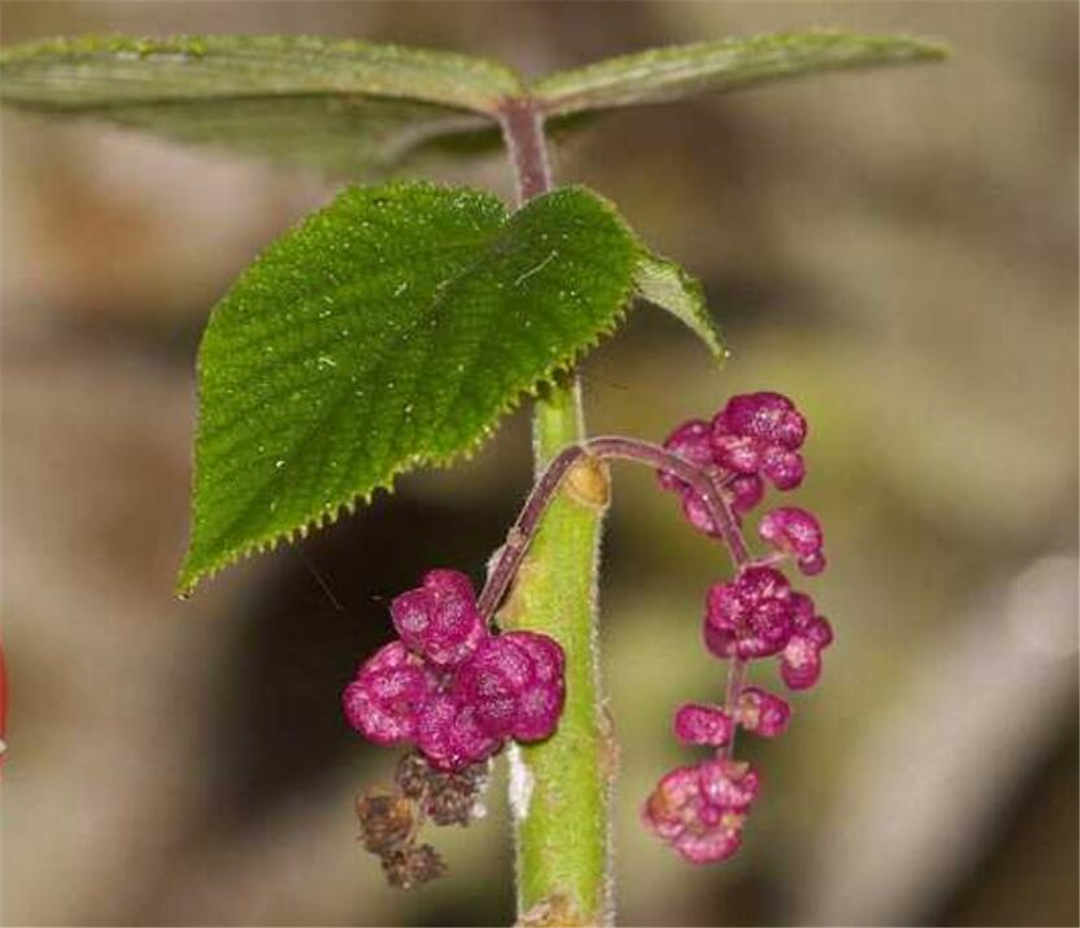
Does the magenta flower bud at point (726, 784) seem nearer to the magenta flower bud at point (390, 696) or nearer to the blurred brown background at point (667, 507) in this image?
the magenta flower bud at point (390, 696)

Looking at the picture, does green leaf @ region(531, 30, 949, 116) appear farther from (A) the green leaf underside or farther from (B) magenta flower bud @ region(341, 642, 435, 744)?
(B) magenta flower bud @ region(341, 642, 435, 744)

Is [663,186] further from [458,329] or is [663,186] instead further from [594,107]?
[458,329]

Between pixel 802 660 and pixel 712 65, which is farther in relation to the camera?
pixel 712 65

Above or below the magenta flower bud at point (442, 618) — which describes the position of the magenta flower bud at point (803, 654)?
below

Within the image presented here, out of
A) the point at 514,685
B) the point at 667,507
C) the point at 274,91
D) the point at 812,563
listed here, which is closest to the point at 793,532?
the point at 812,563

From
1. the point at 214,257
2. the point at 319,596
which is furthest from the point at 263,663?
the point at 214,257

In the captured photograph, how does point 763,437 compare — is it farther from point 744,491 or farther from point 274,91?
point 274,91

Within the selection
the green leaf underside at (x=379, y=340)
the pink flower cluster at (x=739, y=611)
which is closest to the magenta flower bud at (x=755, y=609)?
the pink flower cluster at (x=739, y=611)
